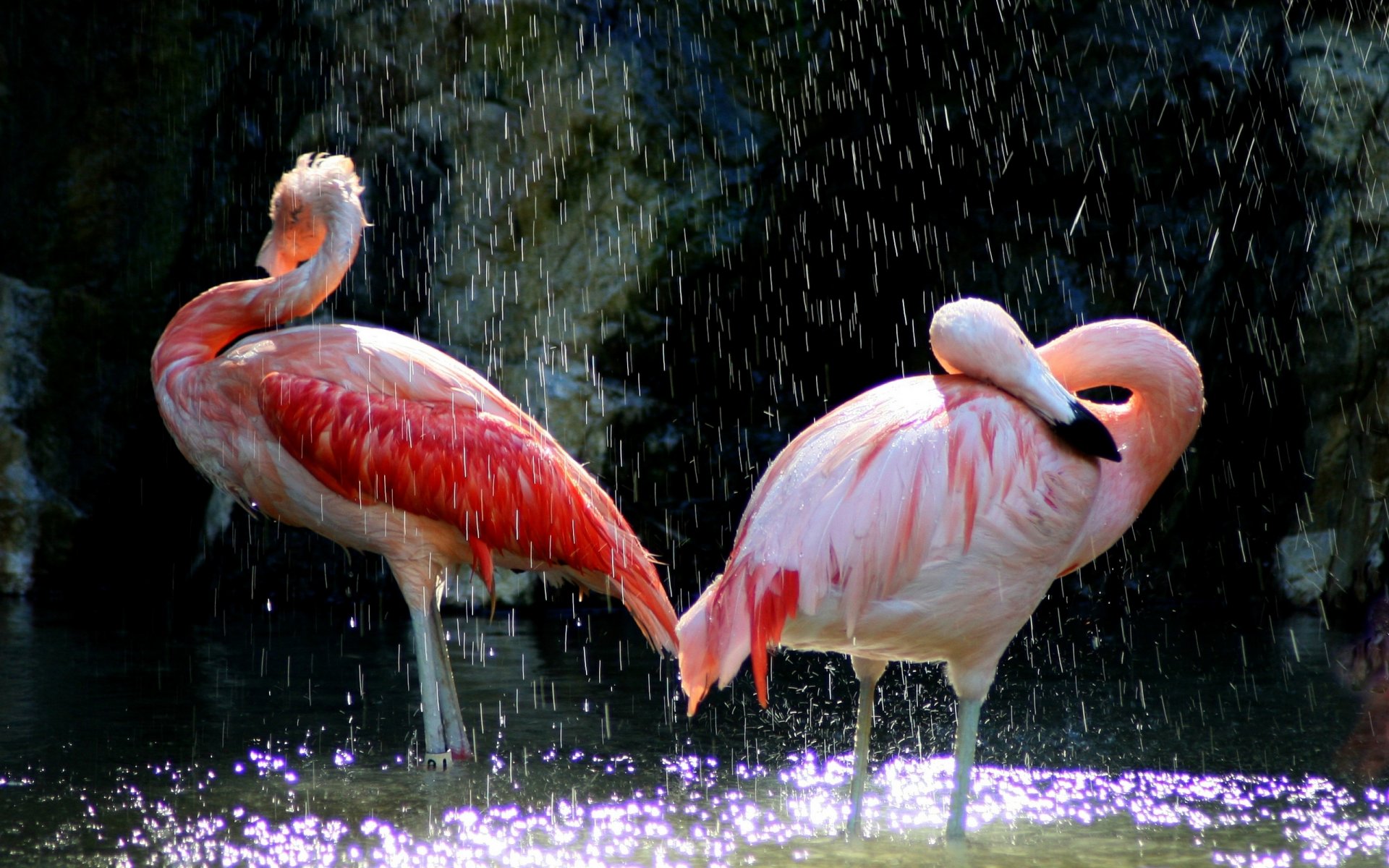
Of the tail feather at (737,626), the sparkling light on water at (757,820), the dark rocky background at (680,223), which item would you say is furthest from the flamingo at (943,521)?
the dark rocky background at (680,223)

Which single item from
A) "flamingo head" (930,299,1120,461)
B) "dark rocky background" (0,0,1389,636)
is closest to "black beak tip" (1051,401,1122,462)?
"flamingo head" (930,299,1120,461)

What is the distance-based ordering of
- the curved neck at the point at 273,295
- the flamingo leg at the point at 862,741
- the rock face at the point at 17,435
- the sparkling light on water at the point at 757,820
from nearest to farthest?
1. the sparkling light on water at the point at 757,820
2. the flamingo leg at the point at 862,741
3. the curved neck at the point at 273,295
4. the rock face at the point at 17,435

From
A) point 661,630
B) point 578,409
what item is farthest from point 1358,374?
point 661,630

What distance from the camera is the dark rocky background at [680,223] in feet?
25.9

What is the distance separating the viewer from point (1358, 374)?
751 centimetres

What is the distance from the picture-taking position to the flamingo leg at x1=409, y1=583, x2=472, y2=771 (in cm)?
427

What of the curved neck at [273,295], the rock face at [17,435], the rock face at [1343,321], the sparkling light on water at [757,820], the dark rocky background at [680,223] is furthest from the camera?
the rock face at [17,435]

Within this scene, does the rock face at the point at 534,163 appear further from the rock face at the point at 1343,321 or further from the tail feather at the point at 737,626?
the tail feather at the point at 737,626

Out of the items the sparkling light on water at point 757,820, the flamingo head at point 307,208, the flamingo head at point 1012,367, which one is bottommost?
the sparkling light on water at point 757,820

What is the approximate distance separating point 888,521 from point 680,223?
5.08m

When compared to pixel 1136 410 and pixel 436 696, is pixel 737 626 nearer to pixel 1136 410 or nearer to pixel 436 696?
pixel 1136 410

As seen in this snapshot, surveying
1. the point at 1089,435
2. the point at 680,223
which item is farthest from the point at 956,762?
the point at 680,223

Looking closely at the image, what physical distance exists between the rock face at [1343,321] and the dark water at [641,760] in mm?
1114

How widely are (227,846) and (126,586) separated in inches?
223
